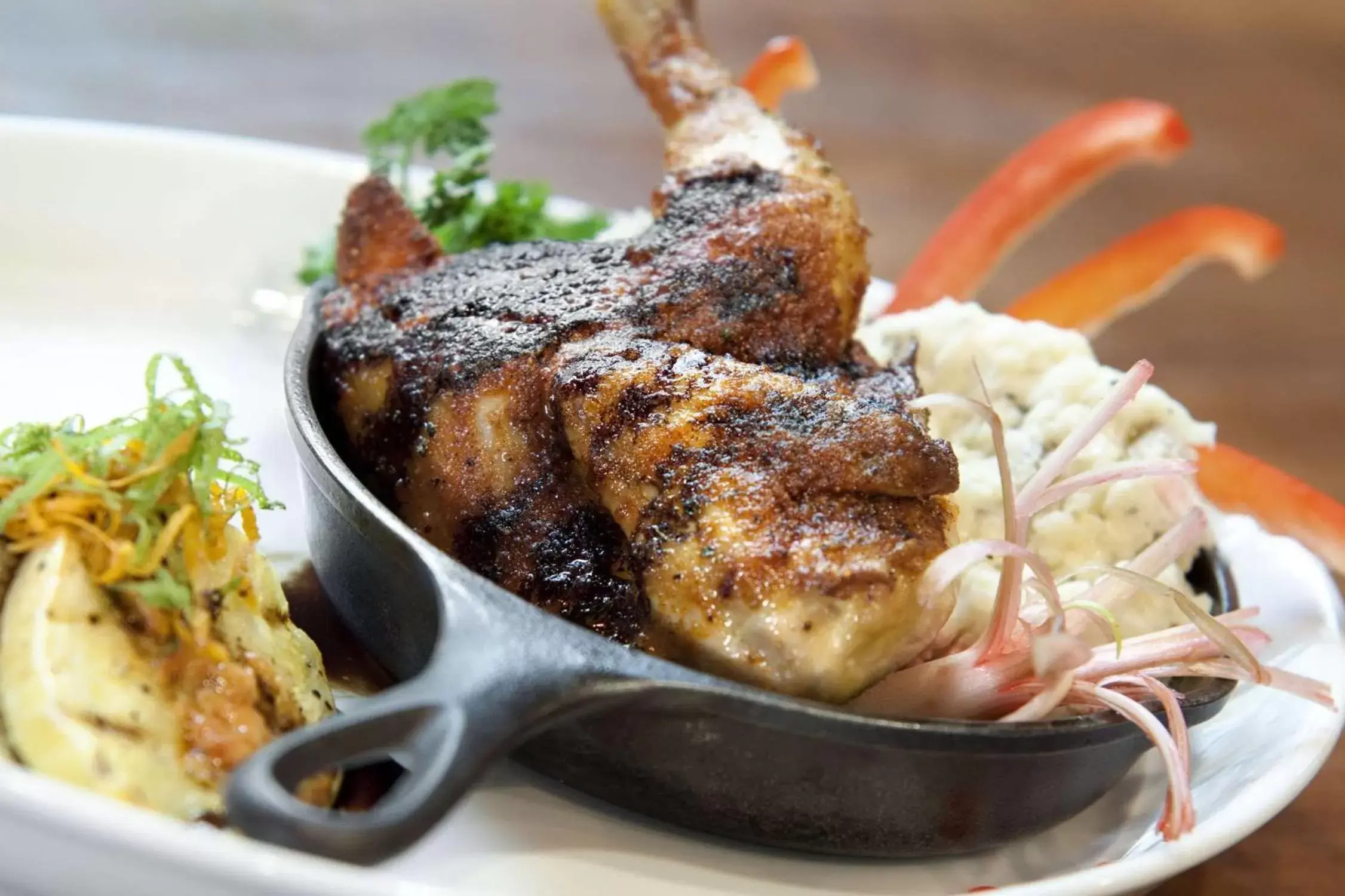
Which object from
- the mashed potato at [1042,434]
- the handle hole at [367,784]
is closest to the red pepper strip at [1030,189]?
the mashed potato at [1042,434]

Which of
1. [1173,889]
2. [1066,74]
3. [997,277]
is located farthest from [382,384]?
[1066,74]

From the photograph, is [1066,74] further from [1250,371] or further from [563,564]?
[563,564]

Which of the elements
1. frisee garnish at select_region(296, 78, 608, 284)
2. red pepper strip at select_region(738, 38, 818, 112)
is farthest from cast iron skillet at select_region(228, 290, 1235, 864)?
red pepper strip at select_region(738, 38, 818, 112)

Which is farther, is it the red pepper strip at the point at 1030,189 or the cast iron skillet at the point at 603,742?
the red pepper strip at the point at 1030,189

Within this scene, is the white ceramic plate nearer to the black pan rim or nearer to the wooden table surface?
the black pan rim

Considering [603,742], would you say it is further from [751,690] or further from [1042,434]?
[1042,434]

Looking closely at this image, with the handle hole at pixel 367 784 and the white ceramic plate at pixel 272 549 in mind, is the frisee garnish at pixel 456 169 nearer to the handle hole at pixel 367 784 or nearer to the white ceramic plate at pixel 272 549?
the white ceramic plate at pixel 272 549

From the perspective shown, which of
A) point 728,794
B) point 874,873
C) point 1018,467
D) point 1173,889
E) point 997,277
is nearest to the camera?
point 728,794
